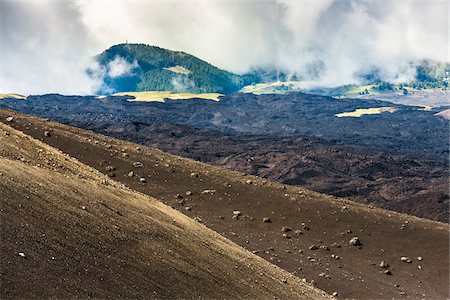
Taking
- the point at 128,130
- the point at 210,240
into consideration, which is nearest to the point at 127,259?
the point at 210,240

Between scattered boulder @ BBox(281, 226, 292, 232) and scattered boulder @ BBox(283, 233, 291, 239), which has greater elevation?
scattered boulder @ BBox(281, 226, 292, 232)

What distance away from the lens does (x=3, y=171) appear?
19.2 meters

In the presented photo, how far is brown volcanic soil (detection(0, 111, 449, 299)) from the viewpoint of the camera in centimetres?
3503

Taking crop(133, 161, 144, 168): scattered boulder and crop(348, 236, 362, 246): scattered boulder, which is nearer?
crop(348, 236, 362, 246): scattered boulder

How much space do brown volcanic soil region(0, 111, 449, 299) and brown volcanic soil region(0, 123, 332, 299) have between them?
28.3 ft

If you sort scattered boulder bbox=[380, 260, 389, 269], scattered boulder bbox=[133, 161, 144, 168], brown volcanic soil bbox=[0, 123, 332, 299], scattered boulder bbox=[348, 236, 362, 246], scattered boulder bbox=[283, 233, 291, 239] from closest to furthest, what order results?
1. brown volcanic soil bbox=[0, 123, 332, 299]
2. scattered boulder bbox=[380, 260, 389, 269]
3. scattered boulder bbox=[283, 233, 291, 239]
4. scattered boulder bbox=[348, 236, 362, 246]
5. scattered boulder bbox=[133, 161, 144, 168]

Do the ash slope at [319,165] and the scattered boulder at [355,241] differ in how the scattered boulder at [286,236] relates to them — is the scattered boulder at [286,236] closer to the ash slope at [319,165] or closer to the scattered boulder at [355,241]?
the scattered boulder at [355,241]

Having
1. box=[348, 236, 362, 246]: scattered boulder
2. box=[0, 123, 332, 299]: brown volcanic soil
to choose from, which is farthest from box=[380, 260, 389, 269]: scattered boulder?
box=[0, 123, 332, 299]: brown volcanic soil

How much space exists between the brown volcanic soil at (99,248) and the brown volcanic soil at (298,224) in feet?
28.3

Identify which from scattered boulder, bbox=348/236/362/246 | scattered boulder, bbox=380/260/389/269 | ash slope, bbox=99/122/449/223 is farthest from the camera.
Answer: ash slope, bbox=99/122/449/223

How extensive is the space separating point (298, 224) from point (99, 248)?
25.1 meters

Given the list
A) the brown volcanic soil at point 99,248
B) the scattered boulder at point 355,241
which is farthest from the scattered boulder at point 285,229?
the brown volcanic soil at point 99,248

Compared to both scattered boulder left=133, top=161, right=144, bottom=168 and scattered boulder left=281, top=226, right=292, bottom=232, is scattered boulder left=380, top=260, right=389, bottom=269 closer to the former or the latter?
scattered boulder left=281, top=226, right=292, bottom=232

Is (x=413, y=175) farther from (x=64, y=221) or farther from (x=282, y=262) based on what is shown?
(x=64, y=221)
